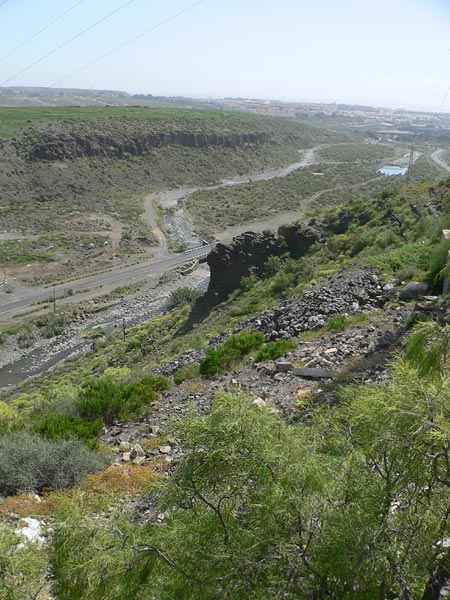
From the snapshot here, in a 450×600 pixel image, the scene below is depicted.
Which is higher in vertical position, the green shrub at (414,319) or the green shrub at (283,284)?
the green shrub at (414,319)

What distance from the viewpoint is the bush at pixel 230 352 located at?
13469mm

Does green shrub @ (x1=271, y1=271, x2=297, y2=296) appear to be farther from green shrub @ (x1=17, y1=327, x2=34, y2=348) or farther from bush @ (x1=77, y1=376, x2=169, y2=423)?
green shrub @ (x1=17, y1=327, x2=34, y2=348)

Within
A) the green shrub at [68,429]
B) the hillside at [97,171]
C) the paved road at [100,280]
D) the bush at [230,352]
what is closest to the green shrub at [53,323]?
the paved road at [100,280]

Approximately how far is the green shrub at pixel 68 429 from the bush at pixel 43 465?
59 cm

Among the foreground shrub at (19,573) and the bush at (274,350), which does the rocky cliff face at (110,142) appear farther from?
the foreground shrub at (19,573)

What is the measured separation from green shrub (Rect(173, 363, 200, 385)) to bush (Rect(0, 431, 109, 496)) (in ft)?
14.1

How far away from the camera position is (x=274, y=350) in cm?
1338

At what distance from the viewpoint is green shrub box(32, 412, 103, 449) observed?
33.1ft

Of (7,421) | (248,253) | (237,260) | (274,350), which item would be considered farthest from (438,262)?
(237,260)

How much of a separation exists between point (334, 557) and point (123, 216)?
63.1 meters

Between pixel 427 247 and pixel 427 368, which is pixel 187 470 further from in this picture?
pixel 427 247

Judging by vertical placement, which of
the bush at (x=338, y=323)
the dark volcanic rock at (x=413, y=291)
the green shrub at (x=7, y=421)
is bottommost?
the green shrub at (x=7, y=421)

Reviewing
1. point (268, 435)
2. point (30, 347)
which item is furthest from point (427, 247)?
point (30, 347)

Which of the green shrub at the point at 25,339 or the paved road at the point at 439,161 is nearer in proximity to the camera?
the green shrub at the point at 25,339
